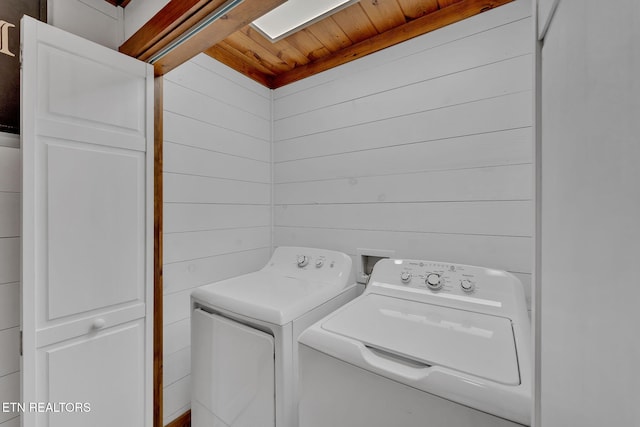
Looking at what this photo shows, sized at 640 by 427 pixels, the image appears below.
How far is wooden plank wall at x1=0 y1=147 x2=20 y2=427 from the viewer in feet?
3.54

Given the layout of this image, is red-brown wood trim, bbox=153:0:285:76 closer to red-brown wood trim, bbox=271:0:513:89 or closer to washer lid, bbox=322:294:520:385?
red-brown wood trim, bbox=271:0:513:89

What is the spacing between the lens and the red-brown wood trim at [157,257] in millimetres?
1399

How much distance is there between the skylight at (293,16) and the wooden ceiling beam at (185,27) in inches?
22.5

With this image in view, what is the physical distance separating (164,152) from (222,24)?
2.80ft

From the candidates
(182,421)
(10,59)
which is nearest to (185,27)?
(10,59)

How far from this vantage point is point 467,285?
1.24 metres

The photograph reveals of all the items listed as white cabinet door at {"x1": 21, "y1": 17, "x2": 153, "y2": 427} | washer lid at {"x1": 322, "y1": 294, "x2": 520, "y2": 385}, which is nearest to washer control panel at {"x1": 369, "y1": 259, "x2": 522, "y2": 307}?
washer lid at {"x1": 322, "y1": 294, "x2": 520, "y2": 385}

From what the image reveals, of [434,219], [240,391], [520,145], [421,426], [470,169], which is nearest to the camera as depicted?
[421,426]

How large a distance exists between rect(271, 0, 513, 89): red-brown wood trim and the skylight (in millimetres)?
355

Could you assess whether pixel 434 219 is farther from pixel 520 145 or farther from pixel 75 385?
pixel 75 385

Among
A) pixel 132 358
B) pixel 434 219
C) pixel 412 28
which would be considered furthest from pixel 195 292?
pixel 412 28

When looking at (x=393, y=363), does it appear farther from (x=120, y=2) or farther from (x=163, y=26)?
(x=120, y=2)

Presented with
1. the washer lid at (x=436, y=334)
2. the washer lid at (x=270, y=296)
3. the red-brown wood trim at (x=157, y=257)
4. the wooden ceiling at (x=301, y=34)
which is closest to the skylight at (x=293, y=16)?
the wooden ceiling at (x=301, y=34)

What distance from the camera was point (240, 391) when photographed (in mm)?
1231
